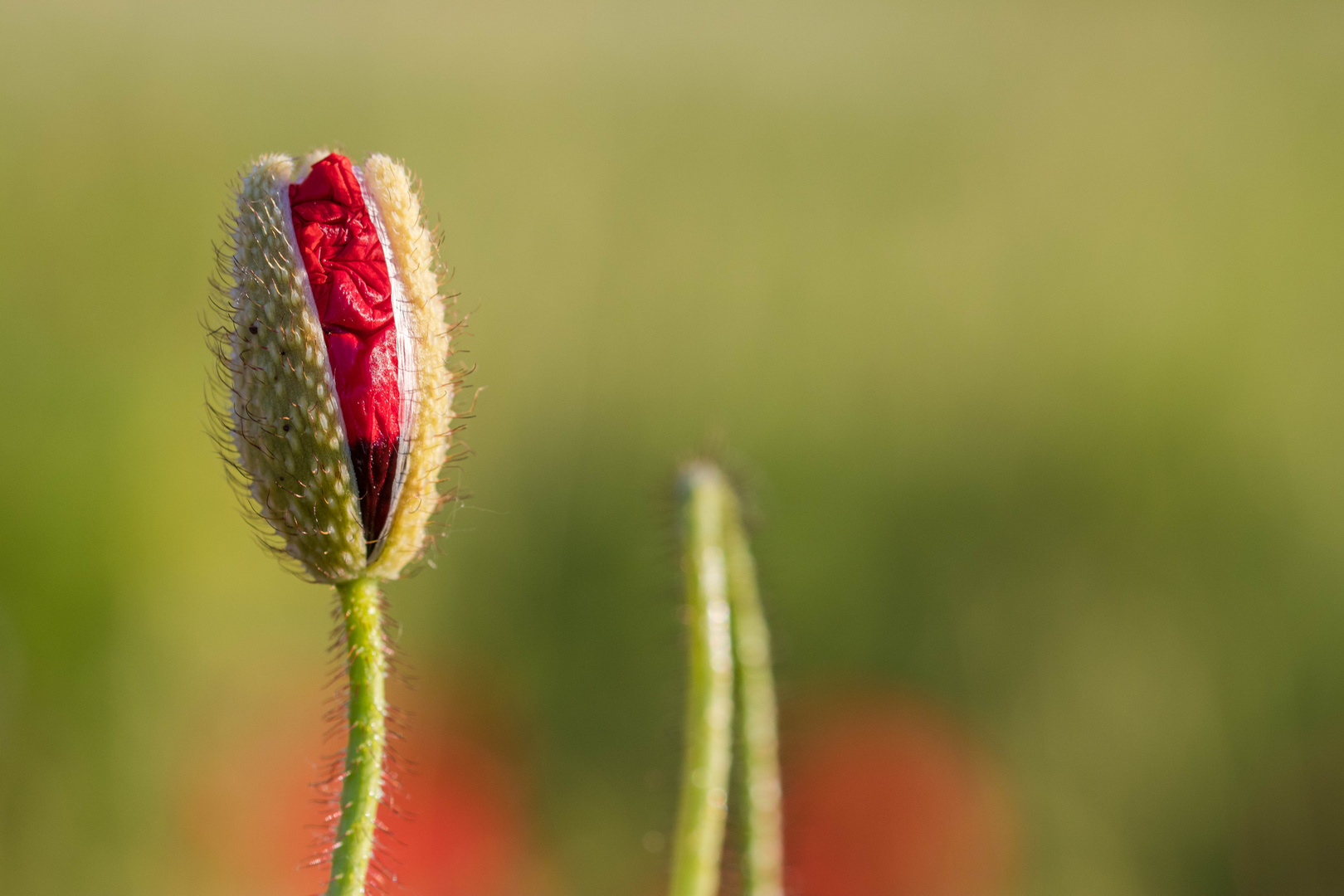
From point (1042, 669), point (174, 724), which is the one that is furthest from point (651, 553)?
point (174, 724)

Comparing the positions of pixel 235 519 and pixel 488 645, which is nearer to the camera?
pixel 235 519

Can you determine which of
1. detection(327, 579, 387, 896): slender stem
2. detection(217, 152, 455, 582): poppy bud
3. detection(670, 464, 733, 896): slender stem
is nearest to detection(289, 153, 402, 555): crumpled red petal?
detection(217, 152, 455, 582): poppy bud

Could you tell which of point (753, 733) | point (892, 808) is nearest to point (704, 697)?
point (753, 733)

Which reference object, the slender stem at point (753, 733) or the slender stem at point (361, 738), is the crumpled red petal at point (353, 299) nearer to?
the slender stem at point (361, 738)

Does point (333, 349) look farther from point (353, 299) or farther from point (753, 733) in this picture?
point (753, 733)

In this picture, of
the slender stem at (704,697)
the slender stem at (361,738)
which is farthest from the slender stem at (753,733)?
the slender stem at (361,738)

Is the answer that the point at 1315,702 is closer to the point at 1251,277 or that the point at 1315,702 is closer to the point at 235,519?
the point at 1251,277
